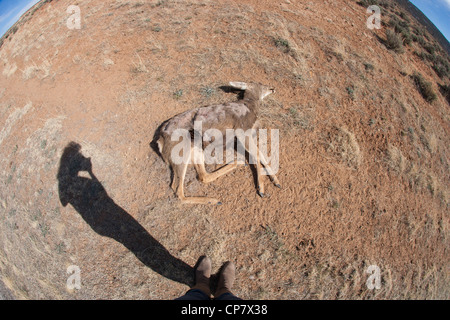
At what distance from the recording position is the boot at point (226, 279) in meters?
3.39

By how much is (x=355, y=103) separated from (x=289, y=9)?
412cm

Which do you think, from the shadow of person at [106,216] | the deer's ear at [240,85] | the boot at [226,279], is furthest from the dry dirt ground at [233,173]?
the deer's ear at [240,85]

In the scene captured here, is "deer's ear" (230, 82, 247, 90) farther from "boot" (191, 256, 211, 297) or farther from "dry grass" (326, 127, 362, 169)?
"boot" (191, 256, 211, 297)

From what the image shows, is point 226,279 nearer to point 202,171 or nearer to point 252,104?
point 202,171

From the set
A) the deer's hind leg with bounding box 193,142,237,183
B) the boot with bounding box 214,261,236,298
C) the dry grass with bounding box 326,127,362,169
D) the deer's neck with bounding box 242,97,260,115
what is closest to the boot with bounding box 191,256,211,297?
the boot with bounding box 214,261,236,298

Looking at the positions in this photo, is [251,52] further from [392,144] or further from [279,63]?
[392,144]

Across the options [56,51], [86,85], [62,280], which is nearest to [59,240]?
[62,280]

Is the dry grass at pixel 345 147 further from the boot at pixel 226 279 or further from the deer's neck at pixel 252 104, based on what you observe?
the boot at pixel 226 279

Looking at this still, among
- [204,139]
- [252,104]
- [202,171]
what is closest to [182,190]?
[202,171]

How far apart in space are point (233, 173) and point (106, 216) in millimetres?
2701

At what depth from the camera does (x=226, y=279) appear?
3539mm

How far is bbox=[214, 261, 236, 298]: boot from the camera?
11.1 ft

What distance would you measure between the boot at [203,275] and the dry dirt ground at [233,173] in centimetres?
19

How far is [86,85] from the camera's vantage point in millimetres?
5801
